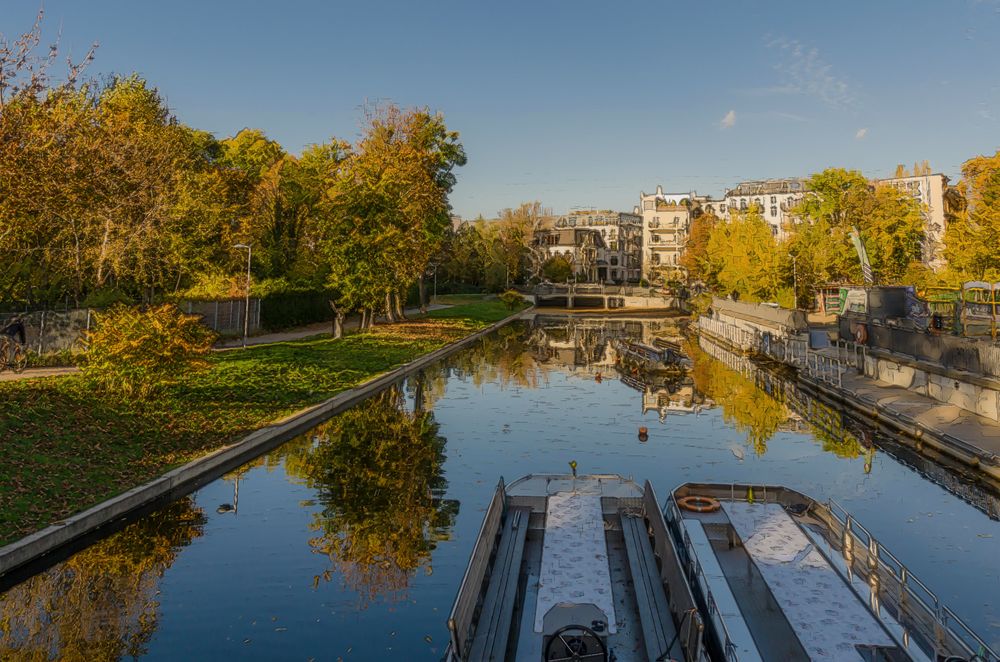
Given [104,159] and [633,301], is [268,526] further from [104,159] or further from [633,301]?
[633,301]

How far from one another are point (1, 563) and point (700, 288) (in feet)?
401

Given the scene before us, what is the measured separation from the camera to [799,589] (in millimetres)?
12859

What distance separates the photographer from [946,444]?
24.6 metres

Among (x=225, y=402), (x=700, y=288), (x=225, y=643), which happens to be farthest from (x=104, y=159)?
(x=700, y=288)

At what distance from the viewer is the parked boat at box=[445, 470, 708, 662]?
1043 centimetres

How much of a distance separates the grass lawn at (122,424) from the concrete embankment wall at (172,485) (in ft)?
1.58

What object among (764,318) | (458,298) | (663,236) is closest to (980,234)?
(764,318)

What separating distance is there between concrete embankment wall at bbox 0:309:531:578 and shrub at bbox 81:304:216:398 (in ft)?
13.7

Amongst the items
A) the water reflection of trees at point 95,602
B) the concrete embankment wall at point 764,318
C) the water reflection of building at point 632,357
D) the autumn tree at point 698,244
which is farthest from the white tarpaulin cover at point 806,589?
the autumn tree at point 698,244

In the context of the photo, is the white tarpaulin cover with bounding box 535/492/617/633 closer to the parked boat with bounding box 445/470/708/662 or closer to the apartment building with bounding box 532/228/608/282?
the parked boat with bounding box 445/470/708/662

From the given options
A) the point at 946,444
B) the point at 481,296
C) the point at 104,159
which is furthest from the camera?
the point at 481,296

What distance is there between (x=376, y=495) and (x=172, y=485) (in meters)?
5.90

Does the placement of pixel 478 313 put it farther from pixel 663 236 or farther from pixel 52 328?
pixel 663 236

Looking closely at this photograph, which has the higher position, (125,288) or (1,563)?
(125,288)
